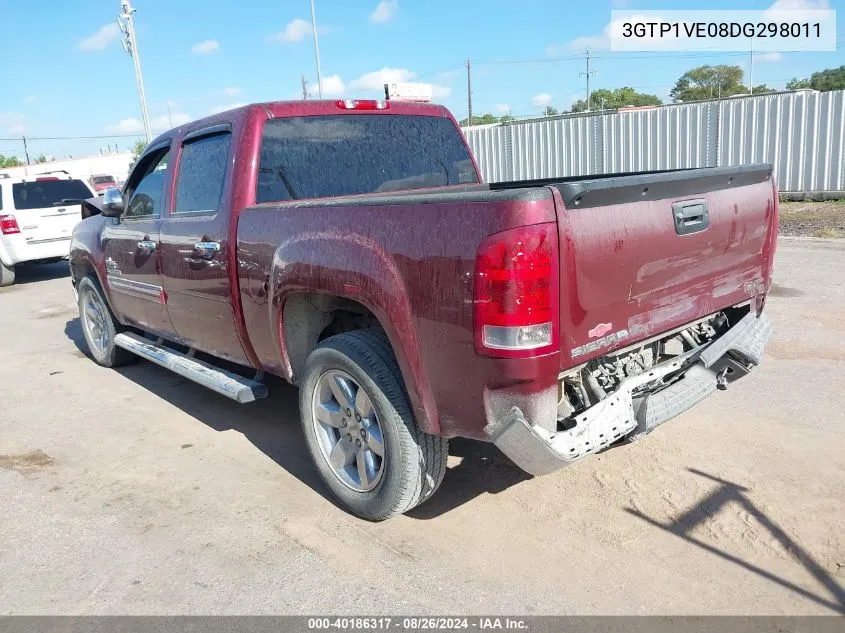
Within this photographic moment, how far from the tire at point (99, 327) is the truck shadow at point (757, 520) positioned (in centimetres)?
472

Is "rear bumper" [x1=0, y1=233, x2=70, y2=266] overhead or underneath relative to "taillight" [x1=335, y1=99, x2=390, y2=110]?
underneath

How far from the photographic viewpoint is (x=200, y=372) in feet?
14.6

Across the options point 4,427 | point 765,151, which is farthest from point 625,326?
point 765,151

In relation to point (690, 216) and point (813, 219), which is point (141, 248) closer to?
point (690, 216)

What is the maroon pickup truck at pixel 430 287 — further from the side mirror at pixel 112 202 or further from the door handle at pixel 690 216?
the side mirror at pixel 112 202

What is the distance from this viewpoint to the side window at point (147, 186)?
4.97m

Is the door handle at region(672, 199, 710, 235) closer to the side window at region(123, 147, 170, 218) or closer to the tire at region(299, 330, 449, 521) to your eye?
the tire at region(299, 330, 449, 521)

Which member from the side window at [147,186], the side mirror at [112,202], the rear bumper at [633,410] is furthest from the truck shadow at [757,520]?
the side mirror at [112,202]

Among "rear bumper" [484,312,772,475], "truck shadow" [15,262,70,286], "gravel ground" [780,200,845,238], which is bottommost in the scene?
"gravel ground" [780,200,845,238]

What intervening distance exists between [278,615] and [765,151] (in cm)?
1641

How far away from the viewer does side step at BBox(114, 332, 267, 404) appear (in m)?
4.03

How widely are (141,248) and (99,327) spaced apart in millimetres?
1937

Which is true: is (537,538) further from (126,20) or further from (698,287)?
(126,20)

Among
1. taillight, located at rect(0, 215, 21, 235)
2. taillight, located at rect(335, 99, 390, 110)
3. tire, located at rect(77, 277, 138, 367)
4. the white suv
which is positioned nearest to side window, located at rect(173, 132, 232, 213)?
taillight, located at rect(335, 99, 390, 110)
